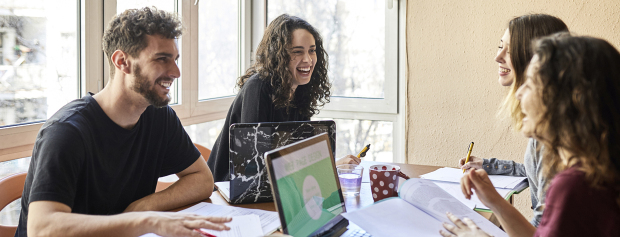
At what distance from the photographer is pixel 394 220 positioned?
3.82ft

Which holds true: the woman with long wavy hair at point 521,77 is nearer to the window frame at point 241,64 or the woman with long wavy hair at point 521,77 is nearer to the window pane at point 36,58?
the window frame at point 241,64

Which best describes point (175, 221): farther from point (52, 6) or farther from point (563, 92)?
point (52, 6)

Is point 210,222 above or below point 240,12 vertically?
below

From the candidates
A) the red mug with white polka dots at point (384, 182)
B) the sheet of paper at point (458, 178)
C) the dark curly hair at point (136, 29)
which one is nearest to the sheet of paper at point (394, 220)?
the red mug with white polka dots at point (384, 182)

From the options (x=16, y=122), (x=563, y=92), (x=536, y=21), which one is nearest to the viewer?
(x=563, y=92)

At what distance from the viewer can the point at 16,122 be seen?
179cm

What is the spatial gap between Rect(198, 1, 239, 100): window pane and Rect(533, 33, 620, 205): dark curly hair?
224cm

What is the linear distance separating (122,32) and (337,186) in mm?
817

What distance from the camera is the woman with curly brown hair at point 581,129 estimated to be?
2.57 feet

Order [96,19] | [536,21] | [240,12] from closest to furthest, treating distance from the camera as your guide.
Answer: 1. [536,21]
2. [96,19]
3. [240,12]

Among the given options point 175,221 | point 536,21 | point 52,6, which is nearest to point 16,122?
point 52,6

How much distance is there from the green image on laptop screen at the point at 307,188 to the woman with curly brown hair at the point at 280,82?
768 mm

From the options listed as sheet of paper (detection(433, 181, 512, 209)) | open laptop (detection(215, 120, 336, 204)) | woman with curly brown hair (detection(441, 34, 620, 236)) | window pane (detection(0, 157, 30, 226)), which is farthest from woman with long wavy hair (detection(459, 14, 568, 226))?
window pane (detection(0, 157, 30, 226))

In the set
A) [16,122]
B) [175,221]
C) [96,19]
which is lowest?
[175,221]
